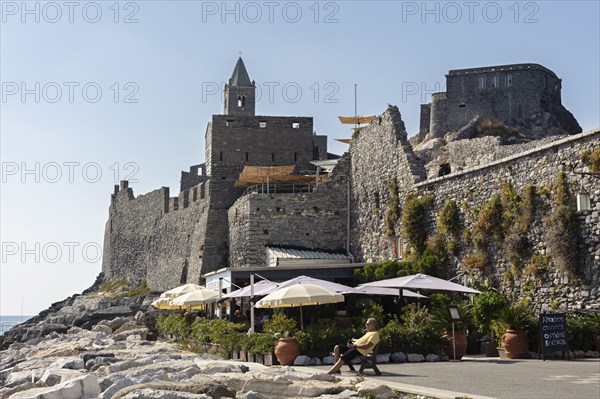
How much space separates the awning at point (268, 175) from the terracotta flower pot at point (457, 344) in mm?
20631

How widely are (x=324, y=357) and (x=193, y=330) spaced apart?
7.57m

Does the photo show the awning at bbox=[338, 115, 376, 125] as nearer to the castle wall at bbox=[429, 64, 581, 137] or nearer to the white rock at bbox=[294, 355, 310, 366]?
the castle wall at bbox=[429, 64, 581, 137]

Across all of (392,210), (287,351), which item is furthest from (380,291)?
(392,210)

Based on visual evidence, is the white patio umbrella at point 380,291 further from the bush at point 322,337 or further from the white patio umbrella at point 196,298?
the white patio umbrella at point 196,298

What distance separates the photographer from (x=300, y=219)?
3703 centimetres

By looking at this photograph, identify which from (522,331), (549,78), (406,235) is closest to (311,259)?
(406,235)

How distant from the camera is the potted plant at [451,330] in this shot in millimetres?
20188

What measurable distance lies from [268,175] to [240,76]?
47.0 m

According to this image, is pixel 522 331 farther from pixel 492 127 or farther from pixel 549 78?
pixel 549 78

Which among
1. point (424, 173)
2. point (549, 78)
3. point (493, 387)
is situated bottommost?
point (493, 387)

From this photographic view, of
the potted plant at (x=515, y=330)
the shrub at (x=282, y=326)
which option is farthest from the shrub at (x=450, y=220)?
the shrub at (x=282, y=326)

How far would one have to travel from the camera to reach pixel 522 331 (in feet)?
66.1

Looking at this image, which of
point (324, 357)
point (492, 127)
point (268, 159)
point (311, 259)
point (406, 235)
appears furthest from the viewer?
point (492, 127)

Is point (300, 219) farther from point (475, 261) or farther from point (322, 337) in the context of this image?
point (322, 337)
